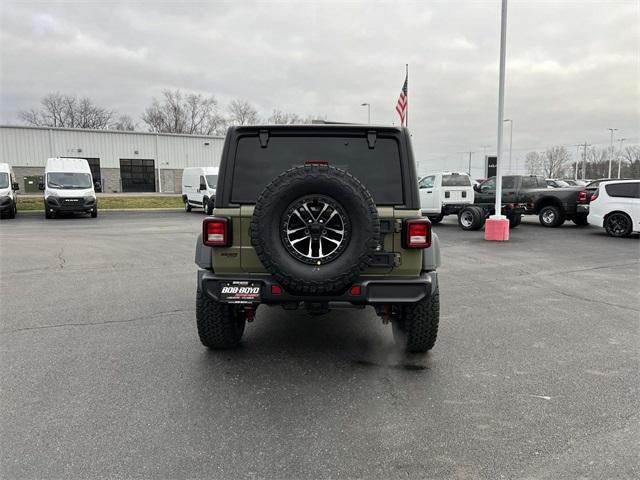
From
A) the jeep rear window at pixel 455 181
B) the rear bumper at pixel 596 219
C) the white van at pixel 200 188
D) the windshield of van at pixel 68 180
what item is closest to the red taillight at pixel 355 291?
the rear bumper at pixel 596 219

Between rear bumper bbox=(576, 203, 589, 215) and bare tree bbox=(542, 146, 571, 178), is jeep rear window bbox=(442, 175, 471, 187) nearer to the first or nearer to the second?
rear bumper bbox=(576, 203, 589, 215)

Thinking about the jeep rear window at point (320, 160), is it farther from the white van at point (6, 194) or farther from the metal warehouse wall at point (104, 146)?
the metal warehouse wall at point (104, 146)

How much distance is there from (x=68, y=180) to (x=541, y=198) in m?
19.2

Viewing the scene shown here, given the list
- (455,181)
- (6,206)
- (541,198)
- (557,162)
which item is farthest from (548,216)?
(557,162)

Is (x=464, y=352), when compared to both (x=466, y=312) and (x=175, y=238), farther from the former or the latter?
(x=175, y=238)

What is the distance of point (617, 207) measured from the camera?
13047 millimetres

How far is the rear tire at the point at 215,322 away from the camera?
3.98 meters

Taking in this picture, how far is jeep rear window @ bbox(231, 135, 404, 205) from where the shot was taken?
3865mm

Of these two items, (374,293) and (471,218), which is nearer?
(374,293)

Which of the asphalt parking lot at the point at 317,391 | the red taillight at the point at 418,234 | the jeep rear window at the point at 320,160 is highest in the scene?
the jeep rear window at the point at 320,160

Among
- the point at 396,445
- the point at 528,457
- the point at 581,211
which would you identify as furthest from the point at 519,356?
the point at 581,211

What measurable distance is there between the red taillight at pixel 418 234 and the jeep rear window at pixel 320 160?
1.15ft

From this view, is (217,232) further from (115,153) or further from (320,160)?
(115,153)

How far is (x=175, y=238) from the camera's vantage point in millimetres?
12898
